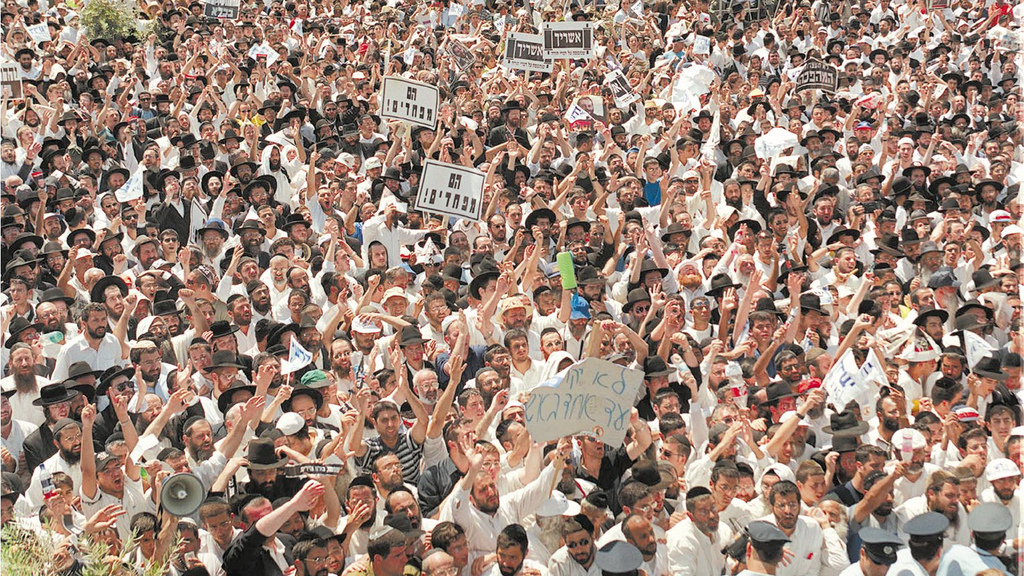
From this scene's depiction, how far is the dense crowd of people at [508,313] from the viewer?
7.01 m

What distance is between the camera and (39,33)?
62.8 ft

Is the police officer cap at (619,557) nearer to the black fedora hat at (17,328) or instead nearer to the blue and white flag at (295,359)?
the blue and white flag at (295,359)

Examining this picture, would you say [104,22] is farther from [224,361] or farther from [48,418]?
[48,418]

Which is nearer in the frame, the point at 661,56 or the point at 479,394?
the point at 479,394

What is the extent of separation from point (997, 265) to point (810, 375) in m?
3.06

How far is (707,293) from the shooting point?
431 inches

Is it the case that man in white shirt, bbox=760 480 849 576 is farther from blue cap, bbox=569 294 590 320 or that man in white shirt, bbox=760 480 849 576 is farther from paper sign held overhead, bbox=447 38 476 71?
paper sign held overhead, bbox=447 38 476 71

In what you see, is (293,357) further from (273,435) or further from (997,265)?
(997,265)

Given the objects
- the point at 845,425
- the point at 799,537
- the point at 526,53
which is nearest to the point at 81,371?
the point at 799,537

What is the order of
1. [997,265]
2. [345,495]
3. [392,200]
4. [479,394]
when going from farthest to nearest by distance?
[392,200]
[997,265]
[479,394]
[345,495]

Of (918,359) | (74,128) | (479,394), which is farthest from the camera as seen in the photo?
(74,128)

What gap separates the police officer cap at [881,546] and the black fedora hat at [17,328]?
20.6 feet

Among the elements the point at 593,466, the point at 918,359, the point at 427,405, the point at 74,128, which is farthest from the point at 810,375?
the point at 74,128

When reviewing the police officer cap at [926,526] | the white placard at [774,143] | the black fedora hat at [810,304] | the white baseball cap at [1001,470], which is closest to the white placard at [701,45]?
the white placard at [774,143]
